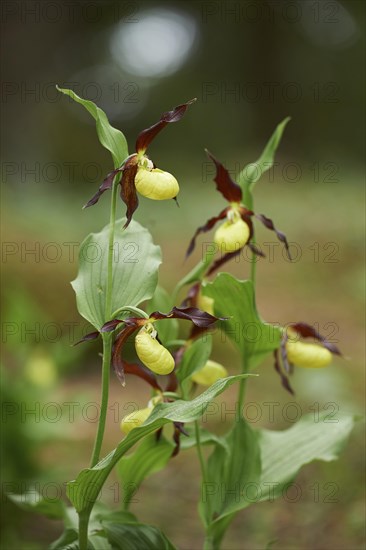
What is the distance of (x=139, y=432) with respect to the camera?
80 cm

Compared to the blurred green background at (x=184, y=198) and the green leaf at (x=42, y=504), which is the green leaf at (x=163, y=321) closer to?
the blurred green background at (x=184, y=198)

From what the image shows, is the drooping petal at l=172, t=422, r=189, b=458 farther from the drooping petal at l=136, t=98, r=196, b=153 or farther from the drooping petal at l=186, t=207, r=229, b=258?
the drooping petal at l=136, t=98, r=196, b=153

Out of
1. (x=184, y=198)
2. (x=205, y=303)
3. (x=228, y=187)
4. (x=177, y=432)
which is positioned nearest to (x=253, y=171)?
(x=228, y=187)

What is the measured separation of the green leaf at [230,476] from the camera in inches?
39.4

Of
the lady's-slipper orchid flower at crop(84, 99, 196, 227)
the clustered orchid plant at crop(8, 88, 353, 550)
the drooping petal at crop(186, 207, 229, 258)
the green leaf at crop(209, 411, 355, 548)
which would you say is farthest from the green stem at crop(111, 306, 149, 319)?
the green leaf at crop(209, 411, 355, 548)

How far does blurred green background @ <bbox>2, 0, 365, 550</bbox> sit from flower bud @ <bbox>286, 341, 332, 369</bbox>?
55 mm

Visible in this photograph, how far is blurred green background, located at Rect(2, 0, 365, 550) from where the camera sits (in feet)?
5.08

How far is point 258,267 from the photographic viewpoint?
10.8 ft

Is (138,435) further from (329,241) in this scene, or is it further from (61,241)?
(329,241)

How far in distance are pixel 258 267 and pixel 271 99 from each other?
5.56 m

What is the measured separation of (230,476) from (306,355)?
0.25 m

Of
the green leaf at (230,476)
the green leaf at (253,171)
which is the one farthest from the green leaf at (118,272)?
the green leaf at (230,476)

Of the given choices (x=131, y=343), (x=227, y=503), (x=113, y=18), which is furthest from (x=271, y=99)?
(x=227, y=503)

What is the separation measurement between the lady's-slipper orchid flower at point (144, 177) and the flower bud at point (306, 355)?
374 millimetres
